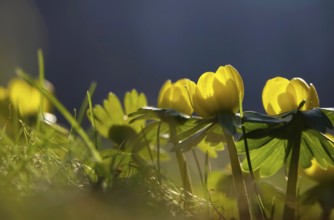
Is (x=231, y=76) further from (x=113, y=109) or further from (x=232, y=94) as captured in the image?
(x=113, y=109)

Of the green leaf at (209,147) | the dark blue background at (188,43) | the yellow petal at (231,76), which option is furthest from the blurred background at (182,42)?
the yellow petal at (231,76)

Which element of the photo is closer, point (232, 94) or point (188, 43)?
point (232, 94)

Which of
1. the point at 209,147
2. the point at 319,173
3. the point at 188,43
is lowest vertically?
the point at 188,43

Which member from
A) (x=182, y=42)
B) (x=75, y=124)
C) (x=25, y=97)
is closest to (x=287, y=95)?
(x=75, y=124)

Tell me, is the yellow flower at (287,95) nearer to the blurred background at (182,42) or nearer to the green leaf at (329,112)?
the green leaf at (329,112)

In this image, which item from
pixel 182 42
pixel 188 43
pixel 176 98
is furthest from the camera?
pixel 182 42

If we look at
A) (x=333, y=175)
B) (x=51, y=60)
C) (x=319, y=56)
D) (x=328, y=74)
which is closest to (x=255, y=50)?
(x=319, y=56)

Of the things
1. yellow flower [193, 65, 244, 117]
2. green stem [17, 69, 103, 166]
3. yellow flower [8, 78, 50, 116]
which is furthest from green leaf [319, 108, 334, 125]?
yellow flower [8, 78, 50, 116]
